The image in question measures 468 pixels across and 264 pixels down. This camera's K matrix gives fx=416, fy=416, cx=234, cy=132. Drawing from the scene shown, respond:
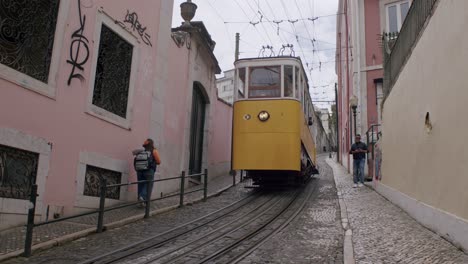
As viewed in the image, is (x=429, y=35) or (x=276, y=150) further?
(x=276, y=150)

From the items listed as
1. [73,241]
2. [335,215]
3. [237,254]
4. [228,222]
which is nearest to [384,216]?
[335,215]

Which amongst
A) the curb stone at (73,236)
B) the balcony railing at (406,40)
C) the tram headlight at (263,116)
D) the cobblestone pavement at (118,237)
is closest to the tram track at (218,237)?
the cobblestone pavement at (118,237)

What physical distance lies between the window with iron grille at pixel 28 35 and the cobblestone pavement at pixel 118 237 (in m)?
2.77

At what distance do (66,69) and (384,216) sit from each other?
253 inches

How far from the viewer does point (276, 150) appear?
36.9ft

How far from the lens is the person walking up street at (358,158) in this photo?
1226 centimetres

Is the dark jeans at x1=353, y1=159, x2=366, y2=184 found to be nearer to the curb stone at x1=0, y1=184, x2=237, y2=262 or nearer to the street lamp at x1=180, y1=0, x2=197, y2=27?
the curb stone at x1=0, y1=184, x2=237, y2=262

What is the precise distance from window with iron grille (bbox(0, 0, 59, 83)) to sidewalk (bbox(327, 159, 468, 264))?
5625 mm

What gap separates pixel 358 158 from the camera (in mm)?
12375

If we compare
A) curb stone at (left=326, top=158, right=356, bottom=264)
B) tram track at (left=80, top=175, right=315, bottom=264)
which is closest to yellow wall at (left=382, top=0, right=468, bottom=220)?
curb stone at (left=326, top=158, right=356, bottom=264)

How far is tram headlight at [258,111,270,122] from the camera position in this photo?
451 inches

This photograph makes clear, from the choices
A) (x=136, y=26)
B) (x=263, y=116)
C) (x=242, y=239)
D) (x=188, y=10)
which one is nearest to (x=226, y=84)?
(x=188, y=10)

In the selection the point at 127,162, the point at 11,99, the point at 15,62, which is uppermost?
the point at 15,62

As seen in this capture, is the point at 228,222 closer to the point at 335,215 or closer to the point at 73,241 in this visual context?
the point at 335,215
